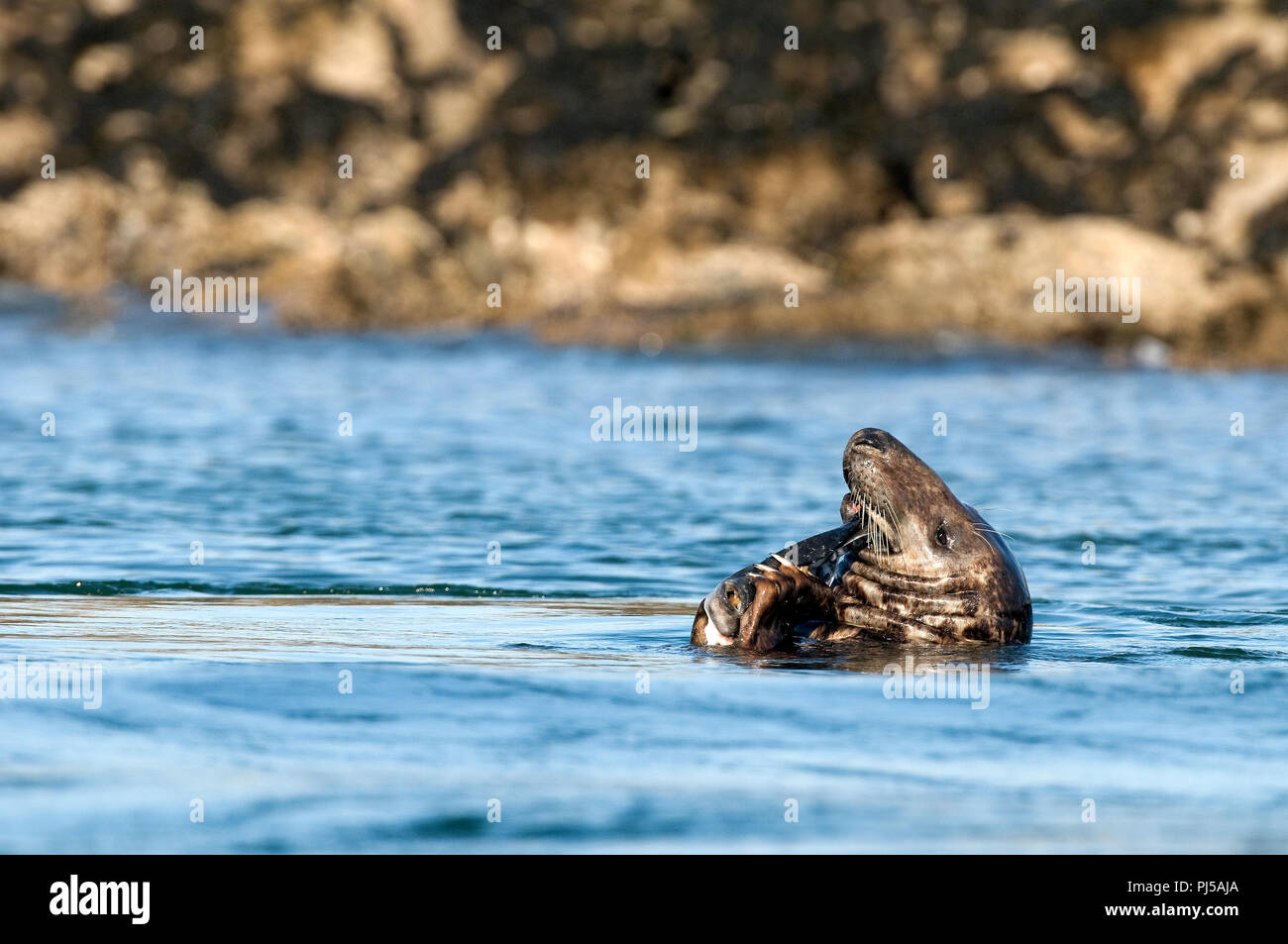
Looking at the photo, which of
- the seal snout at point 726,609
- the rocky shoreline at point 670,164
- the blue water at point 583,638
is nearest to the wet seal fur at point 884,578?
the seal snout at point 726,609

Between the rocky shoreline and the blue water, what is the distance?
800 centimetres

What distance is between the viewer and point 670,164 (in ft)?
132

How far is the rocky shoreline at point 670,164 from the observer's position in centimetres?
3172

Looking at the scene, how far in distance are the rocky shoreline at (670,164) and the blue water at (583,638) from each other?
800 centimetres

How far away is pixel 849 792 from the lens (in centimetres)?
653

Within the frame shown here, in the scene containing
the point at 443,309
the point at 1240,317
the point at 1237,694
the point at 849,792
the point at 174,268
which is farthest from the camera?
the point at 174,268

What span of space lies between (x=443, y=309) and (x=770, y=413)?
1448cm

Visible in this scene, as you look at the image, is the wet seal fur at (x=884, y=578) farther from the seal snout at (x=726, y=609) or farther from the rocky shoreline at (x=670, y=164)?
the rocky shoreline at (x=670, y=164)

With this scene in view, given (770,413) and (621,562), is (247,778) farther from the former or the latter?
(770,413)

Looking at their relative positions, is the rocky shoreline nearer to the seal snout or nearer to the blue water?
the blue water

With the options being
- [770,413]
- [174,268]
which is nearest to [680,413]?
A: [770,413]

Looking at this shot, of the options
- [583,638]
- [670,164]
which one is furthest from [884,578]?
[670,164]

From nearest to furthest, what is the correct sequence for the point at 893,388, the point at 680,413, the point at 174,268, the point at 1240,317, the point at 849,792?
the point at 849,792 → the point at 680,413 → the point at 893,388 → the point at 1240,317 → the point at 174,268

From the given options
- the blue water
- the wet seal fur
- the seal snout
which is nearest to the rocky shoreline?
the blue water
